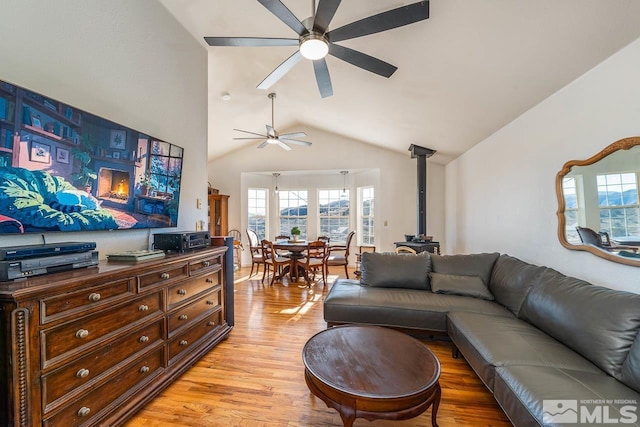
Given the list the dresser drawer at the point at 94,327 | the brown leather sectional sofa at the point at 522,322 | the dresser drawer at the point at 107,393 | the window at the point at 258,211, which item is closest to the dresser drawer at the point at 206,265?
the dresser drawer at the point at 94,327

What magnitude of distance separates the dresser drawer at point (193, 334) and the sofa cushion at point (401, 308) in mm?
1102

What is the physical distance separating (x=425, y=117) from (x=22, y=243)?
405 centimetres

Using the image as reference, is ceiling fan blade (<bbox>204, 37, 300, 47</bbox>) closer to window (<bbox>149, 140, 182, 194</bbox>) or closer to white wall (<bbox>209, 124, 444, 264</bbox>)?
window (<bbox>149, 140, 182, 194</bbox>)

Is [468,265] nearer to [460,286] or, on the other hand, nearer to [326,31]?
[460,286]

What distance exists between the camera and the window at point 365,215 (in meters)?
6.42

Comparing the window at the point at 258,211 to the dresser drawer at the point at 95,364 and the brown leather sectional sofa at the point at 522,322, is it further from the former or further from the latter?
the dresser drawer at the point at 95,364

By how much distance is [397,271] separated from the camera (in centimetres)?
295

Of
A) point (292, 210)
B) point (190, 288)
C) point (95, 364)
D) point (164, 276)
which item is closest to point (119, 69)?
point (164, 276)

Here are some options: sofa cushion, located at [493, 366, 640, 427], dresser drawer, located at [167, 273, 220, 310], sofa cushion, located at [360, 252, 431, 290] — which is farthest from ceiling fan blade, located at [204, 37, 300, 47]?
sofa cushion, located at [493, 366, 640, 427]

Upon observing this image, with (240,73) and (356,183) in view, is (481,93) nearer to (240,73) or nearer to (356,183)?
(240,73)

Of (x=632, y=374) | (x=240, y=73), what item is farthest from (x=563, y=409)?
(x=240, y=73)

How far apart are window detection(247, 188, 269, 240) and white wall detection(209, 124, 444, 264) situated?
Result: 0.21 meters

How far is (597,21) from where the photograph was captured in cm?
156

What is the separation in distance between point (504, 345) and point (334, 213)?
5240mm
